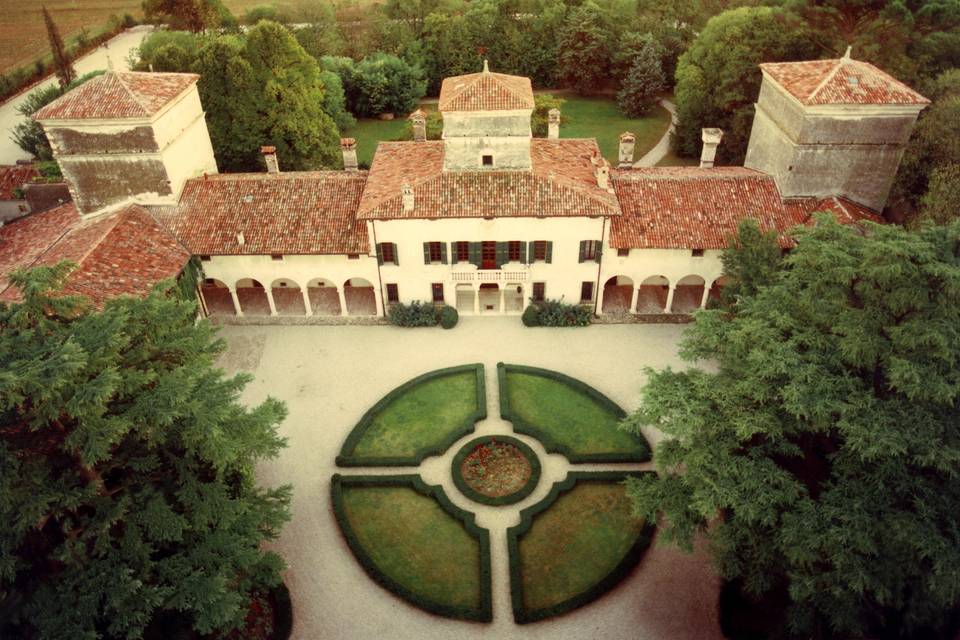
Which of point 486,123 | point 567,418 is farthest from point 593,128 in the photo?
point 567,418

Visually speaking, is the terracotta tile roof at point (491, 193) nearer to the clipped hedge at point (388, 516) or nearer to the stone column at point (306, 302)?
the stone column at point (306, 302)

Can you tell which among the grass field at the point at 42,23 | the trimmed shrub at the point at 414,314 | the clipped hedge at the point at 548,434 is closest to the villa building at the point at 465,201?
the trimmed shrub at the point at 414,314

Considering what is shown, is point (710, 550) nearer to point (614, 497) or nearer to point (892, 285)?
point (614, 497)

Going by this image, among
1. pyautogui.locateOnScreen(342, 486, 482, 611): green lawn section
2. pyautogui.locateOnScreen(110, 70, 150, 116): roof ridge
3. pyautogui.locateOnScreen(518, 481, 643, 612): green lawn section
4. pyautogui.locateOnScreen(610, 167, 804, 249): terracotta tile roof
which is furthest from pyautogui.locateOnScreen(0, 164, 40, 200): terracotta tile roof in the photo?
pyautogui.locateOnScreen(518, 481, 643, 612): green lawn section

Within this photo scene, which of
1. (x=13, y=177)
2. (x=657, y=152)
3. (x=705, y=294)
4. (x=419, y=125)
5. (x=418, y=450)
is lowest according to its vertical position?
(x=657, y=152)

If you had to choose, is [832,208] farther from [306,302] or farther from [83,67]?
[83,67]

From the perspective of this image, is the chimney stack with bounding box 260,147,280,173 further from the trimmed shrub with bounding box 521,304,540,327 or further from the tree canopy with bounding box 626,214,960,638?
the tree canopy with bounding box 626,214,960,638
